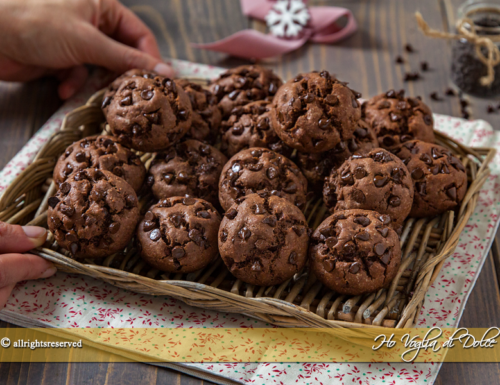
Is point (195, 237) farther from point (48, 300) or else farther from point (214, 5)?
point (214, 5)

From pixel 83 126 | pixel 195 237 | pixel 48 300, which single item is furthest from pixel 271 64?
pixel 48 300

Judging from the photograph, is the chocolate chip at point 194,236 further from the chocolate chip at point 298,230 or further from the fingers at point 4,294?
the fingers at point 4,294

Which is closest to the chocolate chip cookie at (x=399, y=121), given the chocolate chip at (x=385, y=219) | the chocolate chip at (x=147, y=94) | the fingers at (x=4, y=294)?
the chocolate chip at (x=385, y=219)

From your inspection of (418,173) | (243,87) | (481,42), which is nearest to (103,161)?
(243,87)

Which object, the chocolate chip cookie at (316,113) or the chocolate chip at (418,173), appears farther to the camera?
the chocolate chip at (418,173)

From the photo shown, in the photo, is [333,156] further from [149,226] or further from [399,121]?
[149,226]

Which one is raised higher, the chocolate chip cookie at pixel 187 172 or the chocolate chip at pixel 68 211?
the chocolate chip at pixel 68 211
